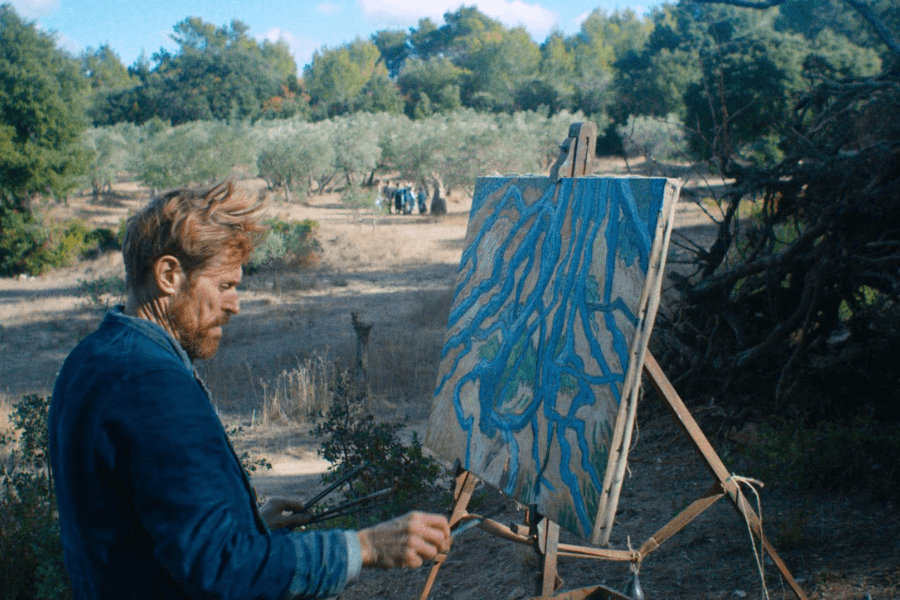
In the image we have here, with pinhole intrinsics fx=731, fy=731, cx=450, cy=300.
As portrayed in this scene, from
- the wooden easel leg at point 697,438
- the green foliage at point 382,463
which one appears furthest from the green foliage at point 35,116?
the wooden easel leg at point 697,438

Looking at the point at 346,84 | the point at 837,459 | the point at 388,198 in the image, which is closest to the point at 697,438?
the point at 837,459

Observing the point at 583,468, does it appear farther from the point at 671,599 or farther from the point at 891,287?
the point at 891,287

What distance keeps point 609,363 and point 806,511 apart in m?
2.15

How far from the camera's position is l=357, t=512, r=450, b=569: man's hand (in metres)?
1.35

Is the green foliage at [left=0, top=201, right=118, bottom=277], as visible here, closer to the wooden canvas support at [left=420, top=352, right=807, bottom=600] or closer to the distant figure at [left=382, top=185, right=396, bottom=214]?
the distant figure at [left=382, top=185, right=396, bottom=214]

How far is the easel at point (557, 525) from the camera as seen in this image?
87.5 inches

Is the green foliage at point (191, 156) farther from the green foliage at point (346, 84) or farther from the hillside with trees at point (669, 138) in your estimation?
the green foliage at point (346, 84)

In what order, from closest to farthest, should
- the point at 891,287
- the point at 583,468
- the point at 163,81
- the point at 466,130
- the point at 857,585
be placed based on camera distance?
the point at 583,468 < the point at 857,585 < the point at 891,287 < the point at 466,130 < the point at 163,81

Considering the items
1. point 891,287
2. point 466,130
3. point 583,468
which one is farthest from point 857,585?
point 466,130

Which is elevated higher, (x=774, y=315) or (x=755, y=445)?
(x=774, y=315)

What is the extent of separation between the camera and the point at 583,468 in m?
2.12

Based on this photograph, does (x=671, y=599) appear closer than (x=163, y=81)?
Yes

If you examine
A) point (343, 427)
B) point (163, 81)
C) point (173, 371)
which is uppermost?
point (163, 81)

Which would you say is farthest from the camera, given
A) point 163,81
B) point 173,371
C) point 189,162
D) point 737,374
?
point 163,81
